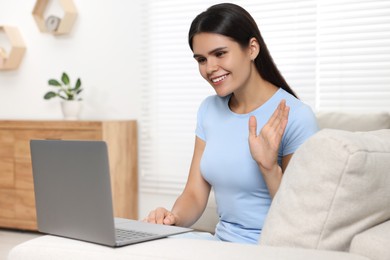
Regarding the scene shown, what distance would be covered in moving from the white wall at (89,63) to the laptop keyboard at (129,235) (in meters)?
3.11

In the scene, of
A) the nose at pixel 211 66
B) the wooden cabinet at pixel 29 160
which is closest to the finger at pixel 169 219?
the nose at pixel 211 66

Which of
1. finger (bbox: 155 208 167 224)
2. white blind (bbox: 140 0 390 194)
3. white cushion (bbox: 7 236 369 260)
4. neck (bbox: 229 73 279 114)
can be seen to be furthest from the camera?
white blind (bbox: 140 0 390 194)

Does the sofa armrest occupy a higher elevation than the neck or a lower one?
lower

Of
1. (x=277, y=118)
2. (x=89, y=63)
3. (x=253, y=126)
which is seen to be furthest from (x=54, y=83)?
(x=277, y=118)

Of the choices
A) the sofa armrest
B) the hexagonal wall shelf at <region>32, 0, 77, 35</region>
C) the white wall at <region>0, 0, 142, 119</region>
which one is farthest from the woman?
the hexagonal wall shelf at <region>32, 0, 77, 35</region>

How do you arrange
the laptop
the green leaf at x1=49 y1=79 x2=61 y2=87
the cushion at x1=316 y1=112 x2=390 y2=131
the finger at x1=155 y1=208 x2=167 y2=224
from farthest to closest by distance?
the green leaf at x1=49 y1=79 x2=61 y2=87 < the cushion at x1=316 y1=112 x2=390 y2=131 < the finger at x1=155 y1=208 x2=167 y2=224 < the laptop

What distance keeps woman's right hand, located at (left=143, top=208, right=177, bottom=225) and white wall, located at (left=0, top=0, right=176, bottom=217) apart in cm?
251

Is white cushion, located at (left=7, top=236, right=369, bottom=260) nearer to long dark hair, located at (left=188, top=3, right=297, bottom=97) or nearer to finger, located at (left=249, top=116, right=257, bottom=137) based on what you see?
finger, located at (left=249, top=116, right=257, bottom=137)

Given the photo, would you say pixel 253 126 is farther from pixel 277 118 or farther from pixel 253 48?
pixel 253 48

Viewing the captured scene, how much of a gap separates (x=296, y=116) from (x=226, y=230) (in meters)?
0.39

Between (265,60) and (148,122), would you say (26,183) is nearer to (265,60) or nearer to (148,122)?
(148,122)

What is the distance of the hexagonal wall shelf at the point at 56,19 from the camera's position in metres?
4.61

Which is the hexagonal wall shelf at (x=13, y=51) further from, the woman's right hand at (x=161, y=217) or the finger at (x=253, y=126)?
the finger at (x=253, y=126)

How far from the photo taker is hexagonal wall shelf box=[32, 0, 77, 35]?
4605mm
